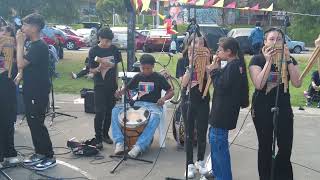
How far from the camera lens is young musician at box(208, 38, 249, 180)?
17.3 ft

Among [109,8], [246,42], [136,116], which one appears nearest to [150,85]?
[136,116]

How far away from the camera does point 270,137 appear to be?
5.30 m

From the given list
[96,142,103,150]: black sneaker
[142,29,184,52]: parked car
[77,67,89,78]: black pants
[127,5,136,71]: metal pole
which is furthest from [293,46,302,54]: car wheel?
[96,142,103,150]: black sneaker

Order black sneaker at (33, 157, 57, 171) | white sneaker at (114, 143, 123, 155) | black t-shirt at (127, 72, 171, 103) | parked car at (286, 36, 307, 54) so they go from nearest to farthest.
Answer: black sneaker at (33, 157, 57, 171) < white sneaker at (114, 143, 123, 155) < black t-shirt at (127, 72, 171, 103) < parked car at (286, 36, 307, 54)

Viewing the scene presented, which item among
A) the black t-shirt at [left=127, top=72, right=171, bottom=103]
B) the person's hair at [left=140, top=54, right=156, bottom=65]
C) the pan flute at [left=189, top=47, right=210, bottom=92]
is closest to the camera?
the pan flute at [left=189, top=47, right=210, bottom=92]

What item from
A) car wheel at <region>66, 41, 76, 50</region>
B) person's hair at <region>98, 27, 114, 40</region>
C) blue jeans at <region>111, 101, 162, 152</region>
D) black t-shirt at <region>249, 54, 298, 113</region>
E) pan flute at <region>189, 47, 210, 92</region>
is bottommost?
car wheel at <region>66, 41, 76, 50</region>

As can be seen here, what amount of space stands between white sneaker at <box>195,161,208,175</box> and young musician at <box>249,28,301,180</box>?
43.5 inches

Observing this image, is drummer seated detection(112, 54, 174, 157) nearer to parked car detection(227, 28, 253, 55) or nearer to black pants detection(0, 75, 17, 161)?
black pants detection(0, 75, 17, 161)

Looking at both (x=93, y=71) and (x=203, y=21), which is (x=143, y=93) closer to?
(x=93, y=71)

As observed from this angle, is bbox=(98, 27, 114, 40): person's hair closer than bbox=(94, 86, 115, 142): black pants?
Yes

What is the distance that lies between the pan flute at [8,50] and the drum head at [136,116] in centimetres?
186

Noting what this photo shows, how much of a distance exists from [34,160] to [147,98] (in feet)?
6.58

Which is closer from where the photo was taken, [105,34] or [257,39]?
[105,34]

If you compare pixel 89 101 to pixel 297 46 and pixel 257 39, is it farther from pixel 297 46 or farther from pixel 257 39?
pixel 297 46
